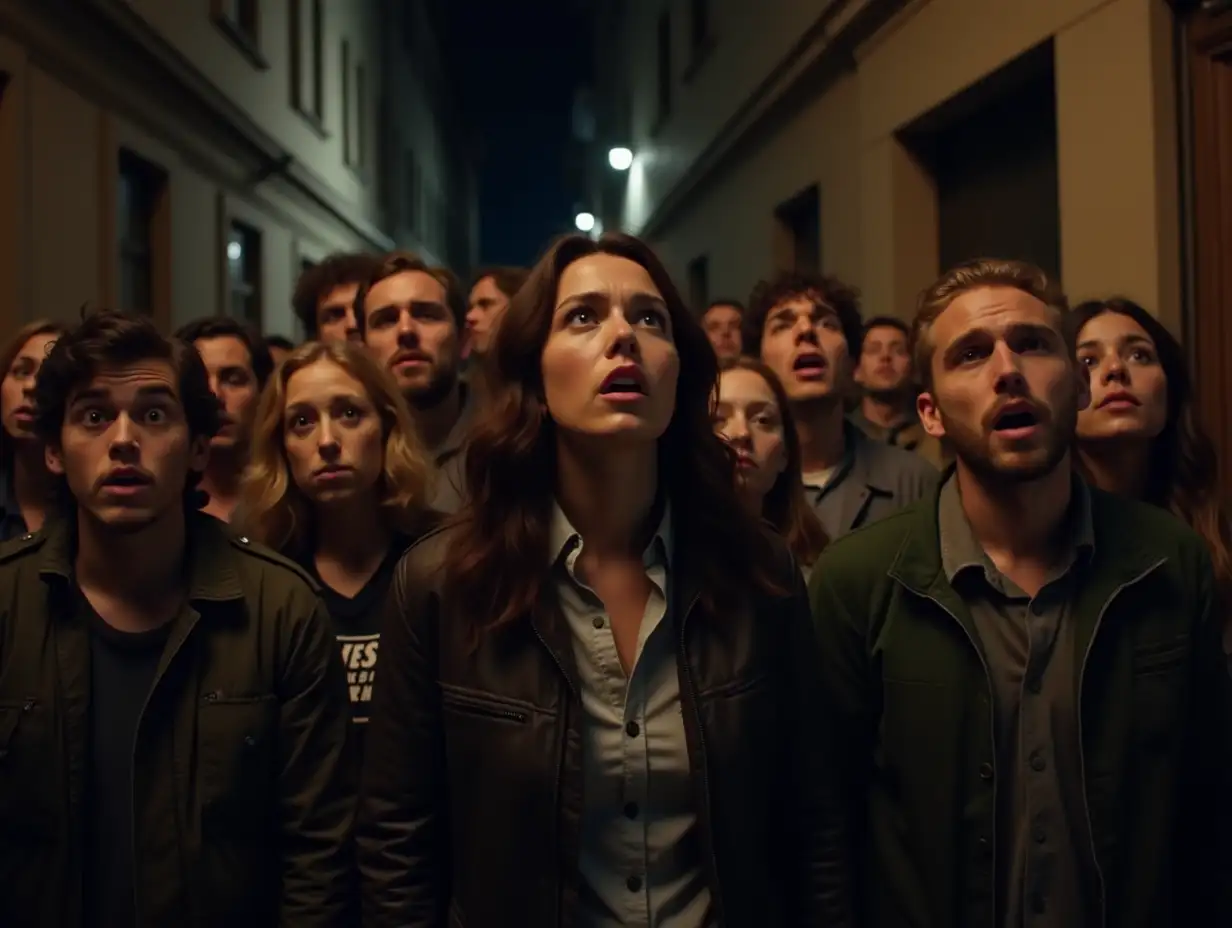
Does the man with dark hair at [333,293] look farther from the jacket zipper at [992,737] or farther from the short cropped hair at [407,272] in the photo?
the jacket zipper at [992,737]

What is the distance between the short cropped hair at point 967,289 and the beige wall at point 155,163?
16.2 feet

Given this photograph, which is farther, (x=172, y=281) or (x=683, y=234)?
(x=683, y=234)

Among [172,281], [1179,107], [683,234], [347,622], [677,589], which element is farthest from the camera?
[683,234]

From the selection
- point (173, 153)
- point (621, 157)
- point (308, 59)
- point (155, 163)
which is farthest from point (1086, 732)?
point (621, 157)

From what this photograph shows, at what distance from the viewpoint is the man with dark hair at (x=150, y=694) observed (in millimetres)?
2252

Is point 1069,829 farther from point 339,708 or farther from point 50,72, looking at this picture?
point 50,72

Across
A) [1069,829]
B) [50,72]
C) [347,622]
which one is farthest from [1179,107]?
[50,72]

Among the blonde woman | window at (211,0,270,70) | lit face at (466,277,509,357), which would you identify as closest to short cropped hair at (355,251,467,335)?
lit face at (466,277,509,357)

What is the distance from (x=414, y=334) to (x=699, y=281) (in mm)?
9883

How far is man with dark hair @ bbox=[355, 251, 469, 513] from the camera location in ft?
13.5

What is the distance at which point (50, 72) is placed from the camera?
6.66 metres

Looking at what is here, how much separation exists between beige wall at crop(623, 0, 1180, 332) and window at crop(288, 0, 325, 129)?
171 inches

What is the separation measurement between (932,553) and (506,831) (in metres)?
0.99

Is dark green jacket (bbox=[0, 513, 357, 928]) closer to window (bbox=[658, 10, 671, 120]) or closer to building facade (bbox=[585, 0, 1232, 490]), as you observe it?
building facade (bbox=[585, 0, 1232, 490])
